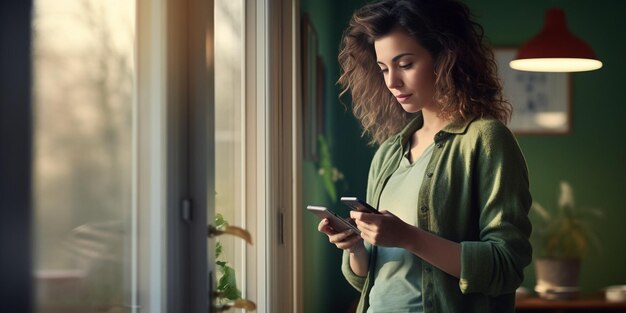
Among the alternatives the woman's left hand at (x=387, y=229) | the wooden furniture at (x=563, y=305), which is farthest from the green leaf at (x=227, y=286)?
the wooden furniture at (x=563, y=305)

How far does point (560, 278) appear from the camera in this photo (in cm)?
471

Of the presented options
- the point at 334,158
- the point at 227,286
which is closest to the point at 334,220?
the point at 227,286

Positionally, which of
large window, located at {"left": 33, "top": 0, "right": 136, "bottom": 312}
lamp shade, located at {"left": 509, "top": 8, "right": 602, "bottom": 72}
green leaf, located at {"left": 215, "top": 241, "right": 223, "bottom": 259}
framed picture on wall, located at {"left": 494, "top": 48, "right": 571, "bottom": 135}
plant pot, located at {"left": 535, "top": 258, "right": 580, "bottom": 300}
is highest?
lamp shade, located at {"left": 509, "top": 8, "right": 602, "bottom": 72}

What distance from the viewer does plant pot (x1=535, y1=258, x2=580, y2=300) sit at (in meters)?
4.70

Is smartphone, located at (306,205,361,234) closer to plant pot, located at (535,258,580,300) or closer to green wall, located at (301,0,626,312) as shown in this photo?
plant pot, located at (535,258,580,300)

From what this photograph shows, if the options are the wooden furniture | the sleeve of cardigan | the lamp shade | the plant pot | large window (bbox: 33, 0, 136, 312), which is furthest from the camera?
the plant pot

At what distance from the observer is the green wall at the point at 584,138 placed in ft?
16.9

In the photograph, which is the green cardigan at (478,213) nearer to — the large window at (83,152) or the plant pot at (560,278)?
the large window at (83,152)

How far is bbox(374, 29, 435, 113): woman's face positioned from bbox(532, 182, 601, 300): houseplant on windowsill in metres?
3.00

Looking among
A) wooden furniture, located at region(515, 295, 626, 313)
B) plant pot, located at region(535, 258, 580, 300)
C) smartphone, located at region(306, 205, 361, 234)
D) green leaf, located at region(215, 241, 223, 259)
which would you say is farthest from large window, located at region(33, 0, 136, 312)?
plant pot, located at region(535, 258, 580, 300)

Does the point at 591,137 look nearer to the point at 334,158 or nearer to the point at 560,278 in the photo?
the point at 560,278

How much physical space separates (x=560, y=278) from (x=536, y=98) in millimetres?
1069

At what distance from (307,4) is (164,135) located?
6.87ft

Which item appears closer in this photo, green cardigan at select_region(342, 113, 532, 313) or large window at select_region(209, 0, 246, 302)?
green cardigan at select_region(342, 113, 532, 313)
